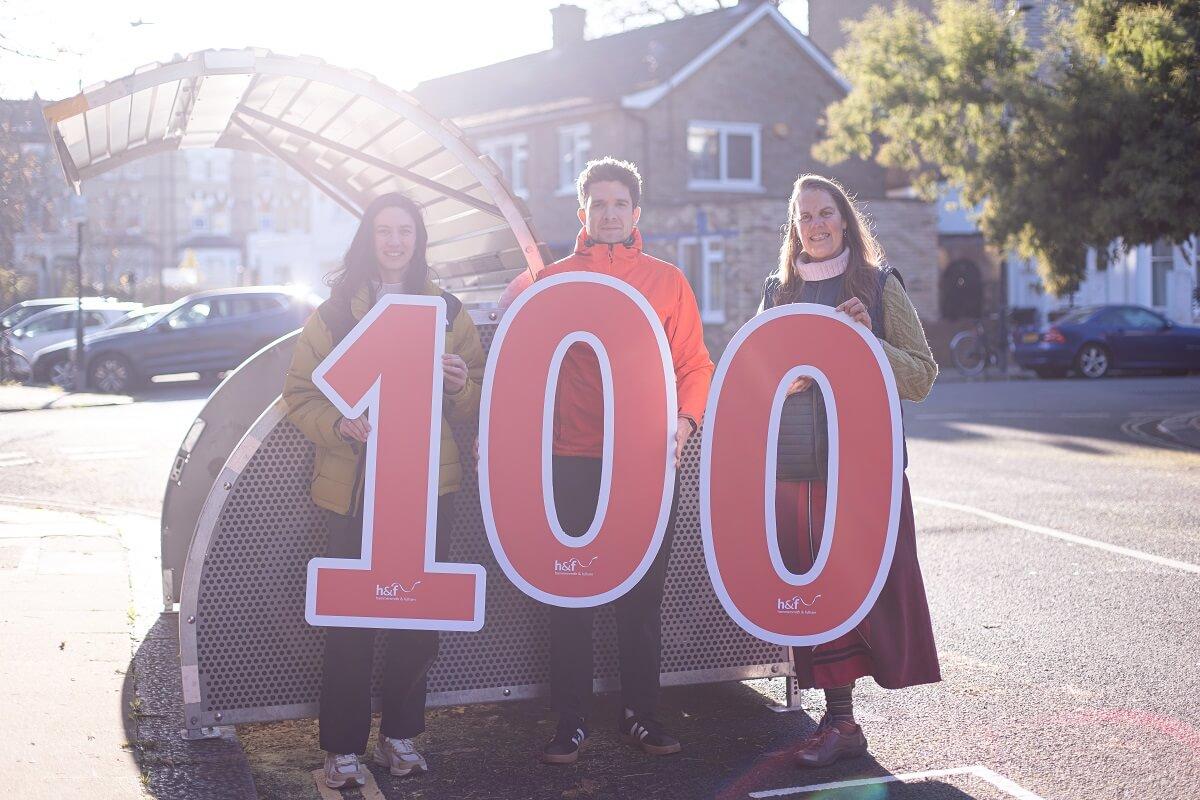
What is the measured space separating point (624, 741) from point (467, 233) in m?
4.05

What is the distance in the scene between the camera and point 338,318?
192 inches

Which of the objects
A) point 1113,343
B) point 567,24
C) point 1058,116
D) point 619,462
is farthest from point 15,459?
point 567,24

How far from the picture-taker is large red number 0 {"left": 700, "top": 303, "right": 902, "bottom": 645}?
494cm

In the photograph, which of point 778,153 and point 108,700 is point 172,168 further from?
point 108,700

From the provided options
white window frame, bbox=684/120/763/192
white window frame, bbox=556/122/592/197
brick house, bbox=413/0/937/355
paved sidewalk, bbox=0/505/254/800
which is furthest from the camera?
white window frame, bbox=556/122/592/197

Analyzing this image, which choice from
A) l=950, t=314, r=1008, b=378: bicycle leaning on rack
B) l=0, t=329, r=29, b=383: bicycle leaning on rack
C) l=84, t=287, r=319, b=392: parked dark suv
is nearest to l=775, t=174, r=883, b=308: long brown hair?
l=84, t=287, r=319, b=392: parked dark suv

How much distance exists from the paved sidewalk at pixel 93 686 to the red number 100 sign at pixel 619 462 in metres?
0.83

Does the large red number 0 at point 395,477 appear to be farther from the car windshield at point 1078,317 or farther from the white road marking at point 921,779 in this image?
the car windshield at point 1078,317

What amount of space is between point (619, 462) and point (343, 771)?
140 centimetres

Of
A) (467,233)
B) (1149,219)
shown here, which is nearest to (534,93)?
(1149,219)

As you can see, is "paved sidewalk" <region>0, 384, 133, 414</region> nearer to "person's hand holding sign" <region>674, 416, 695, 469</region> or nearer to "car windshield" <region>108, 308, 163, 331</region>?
"car windshield" <region>108, 308, 163, 331</region>

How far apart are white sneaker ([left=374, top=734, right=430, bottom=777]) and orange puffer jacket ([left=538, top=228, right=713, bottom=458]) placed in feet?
3.79

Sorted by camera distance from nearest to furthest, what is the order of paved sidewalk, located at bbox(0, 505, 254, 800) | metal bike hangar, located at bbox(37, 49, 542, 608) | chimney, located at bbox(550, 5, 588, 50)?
paved sidewalk, located at bbox(0, 505, 254, 800) < metal bike hangar, located at bbox(37, 49, 542, 608) < chimney, located at bbox(550, 5, 588, 50)

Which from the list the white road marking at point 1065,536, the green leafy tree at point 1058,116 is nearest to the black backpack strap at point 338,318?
the white road marking at point 1065,536
